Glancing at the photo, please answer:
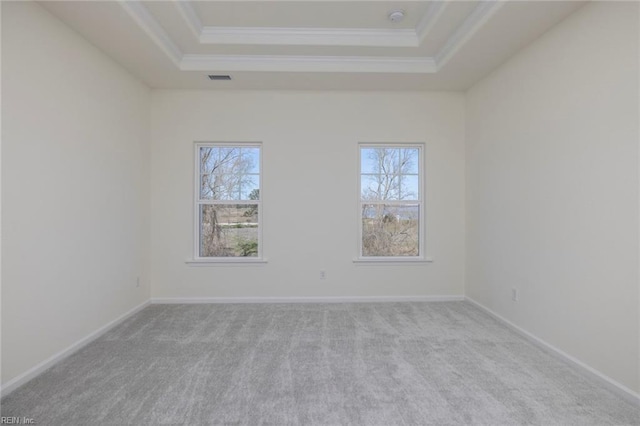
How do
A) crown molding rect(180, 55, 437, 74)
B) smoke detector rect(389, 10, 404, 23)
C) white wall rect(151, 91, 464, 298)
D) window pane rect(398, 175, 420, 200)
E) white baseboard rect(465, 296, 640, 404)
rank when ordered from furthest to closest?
window pane rect(398, 175, 420, 200) → white wall rect(151, 91, 464, 298) → crown molding rect(180, 55, 437, 74) → smoke detector rect(389, 10, 404, 23) → white baseboard rect(465, 296, 640, 404)

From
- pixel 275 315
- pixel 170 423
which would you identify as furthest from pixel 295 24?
pixel 170 423

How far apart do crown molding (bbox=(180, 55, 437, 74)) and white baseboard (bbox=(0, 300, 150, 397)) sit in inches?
109

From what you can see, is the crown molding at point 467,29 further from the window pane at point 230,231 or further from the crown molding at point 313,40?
the window pane at point 230,231

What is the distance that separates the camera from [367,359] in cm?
239

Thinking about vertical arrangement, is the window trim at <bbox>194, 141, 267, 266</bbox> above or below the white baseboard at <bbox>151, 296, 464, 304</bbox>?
above

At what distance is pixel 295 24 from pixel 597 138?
8.61ft

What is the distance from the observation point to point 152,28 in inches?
102

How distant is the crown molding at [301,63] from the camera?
10.5 ft

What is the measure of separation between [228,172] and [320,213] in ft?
4.33

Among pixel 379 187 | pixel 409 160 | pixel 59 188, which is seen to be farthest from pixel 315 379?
pixel 409 160

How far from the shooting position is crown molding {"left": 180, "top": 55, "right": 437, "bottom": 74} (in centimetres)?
321

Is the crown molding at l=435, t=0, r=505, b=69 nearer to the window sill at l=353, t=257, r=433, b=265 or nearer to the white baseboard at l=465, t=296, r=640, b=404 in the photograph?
the window sill at l=353, t=257, r=433, b=265

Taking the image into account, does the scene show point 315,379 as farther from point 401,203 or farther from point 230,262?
point 401,203

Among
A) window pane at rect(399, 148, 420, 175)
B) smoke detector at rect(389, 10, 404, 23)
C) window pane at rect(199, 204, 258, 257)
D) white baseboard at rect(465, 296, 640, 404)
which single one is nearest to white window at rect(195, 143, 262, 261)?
window pane at rect(199, 204, 258, 257)
